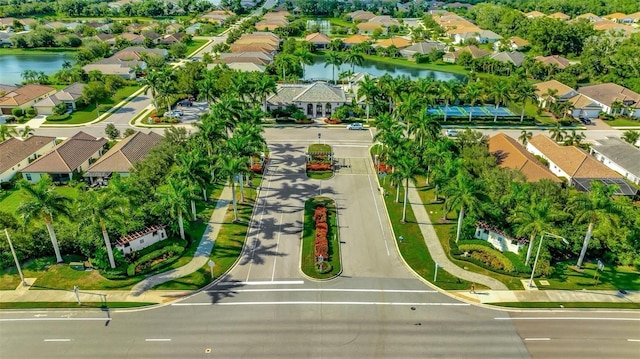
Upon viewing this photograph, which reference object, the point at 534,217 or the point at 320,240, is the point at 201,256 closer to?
the point at 320,240

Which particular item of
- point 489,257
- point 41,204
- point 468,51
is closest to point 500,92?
point 489,257

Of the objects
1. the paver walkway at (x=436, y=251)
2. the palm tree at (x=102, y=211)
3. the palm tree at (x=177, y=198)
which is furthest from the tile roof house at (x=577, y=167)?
the palm tree at (x=102, y=211)

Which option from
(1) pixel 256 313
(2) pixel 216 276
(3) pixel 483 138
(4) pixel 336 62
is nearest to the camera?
(1) pixel 256 313

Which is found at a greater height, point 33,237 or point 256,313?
point 33,237

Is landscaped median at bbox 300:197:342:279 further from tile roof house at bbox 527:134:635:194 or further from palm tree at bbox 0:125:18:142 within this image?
palm tree at bbox 0:125:18:142

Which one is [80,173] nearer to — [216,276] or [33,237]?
[33,237]

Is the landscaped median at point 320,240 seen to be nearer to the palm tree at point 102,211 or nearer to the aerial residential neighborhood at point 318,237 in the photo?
the aerial residential neighborhood at point 318,237

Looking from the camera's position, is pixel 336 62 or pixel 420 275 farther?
pixel 336 62

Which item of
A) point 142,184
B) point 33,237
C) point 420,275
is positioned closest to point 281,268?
point 420,275
